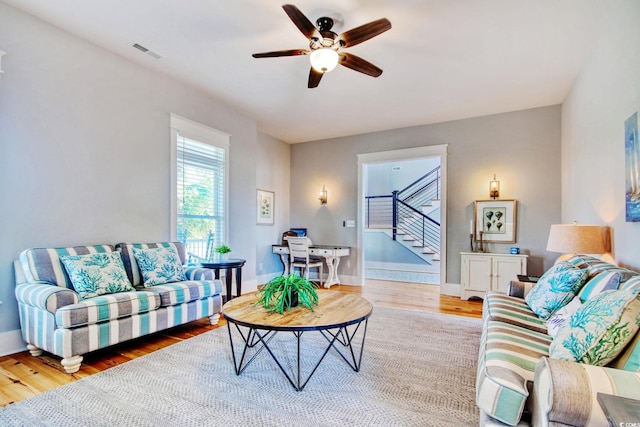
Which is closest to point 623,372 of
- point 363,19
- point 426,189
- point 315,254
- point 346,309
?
point 346,309

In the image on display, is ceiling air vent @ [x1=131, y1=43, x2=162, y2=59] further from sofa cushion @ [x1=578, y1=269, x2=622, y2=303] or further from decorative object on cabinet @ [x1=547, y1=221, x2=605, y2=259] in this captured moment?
decorative object on cabinet @ [x1=547, y1=221, x2=605, y2=259]

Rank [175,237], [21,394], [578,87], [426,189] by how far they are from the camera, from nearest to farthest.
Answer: [21,394]
[578,87]
[175,237]
[426,189]

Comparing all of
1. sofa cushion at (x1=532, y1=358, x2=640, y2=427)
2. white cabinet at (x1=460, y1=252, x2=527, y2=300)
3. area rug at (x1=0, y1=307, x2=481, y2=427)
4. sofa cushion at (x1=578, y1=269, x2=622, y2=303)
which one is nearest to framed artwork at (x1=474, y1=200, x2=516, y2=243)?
white cabinet at (x1=460, y1=252, x2=527, y2=300)

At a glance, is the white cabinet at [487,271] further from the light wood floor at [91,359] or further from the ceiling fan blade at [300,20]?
the ceiling fan blade at [300,20]

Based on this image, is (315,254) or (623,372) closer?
(623,372)

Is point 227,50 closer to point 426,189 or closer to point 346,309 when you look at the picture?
point 346,309

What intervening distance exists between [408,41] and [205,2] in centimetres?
180

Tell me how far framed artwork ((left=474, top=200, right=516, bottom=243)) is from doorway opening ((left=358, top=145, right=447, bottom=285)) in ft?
6.25

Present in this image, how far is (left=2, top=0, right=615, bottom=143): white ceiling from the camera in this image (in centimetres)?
260

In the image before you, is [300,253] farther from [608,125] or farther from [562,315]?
A: [608,125]

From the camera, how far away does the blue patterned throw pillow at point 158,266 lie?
3186 millimetres

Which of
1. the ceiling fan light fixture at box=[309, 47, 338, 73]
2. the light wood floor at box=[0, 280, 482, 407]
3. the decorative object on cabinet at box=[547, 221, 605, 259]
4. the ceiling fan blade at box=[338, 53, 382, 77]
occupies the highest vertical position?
the ceiling fan blade at box=[338, 53, 382, 77]

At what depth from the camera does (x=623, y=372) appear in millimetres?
1149

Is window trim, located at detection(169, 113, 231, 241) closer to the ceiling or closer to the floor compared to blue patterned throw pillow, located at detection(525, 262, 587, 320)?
closer to the ceiling
